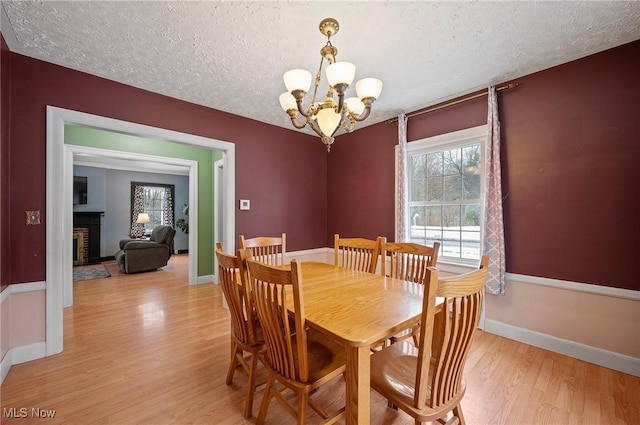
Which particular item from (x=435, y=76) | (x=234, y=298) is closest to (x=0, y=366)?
(x=234, y=298)

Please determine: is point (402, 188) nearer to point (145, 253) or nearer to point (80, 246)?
point (145, 253)

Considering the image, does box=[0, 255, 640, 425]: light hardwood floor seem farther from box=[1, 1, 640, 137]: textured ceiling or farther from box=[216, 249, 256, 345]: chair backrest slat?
box=[1, 1, 640, 137]: textured ceiling

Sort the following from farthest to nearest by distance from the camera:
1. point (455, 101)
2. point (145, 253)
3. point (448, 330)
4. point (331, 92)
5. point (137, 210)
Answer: point (137, 210)
point (145, 253)
point (455, 101)
point (331, 92)
point (448, 330)

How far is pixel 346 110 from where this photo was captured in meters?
1.83

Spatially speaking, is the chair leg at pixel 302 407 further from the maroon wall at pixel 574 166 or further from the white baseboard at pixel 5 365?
the maroon wall at pixel 574 166

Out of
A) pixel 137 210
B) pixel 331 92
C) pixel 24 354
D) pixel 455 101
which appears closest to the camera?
pixel 331 92

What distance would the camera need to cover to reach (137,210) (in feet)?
23.6

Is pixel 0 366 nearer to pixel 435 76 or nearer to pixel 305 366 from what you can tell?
pixel 305 366

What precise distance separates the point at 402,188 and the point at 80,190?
7450mm

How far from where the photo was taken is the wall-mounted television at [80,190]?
616cm

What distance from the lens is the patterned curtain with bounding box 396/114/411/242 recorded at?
128 inches

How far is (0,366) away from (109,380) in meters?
0.74

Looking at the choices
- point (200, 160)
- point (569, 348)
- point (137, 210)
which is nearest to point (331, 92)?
point (569, 348)

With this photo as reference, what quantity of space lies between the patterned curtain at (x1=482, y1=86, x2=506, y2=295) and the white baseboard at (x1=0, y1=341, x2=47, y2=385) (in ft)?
13.3
